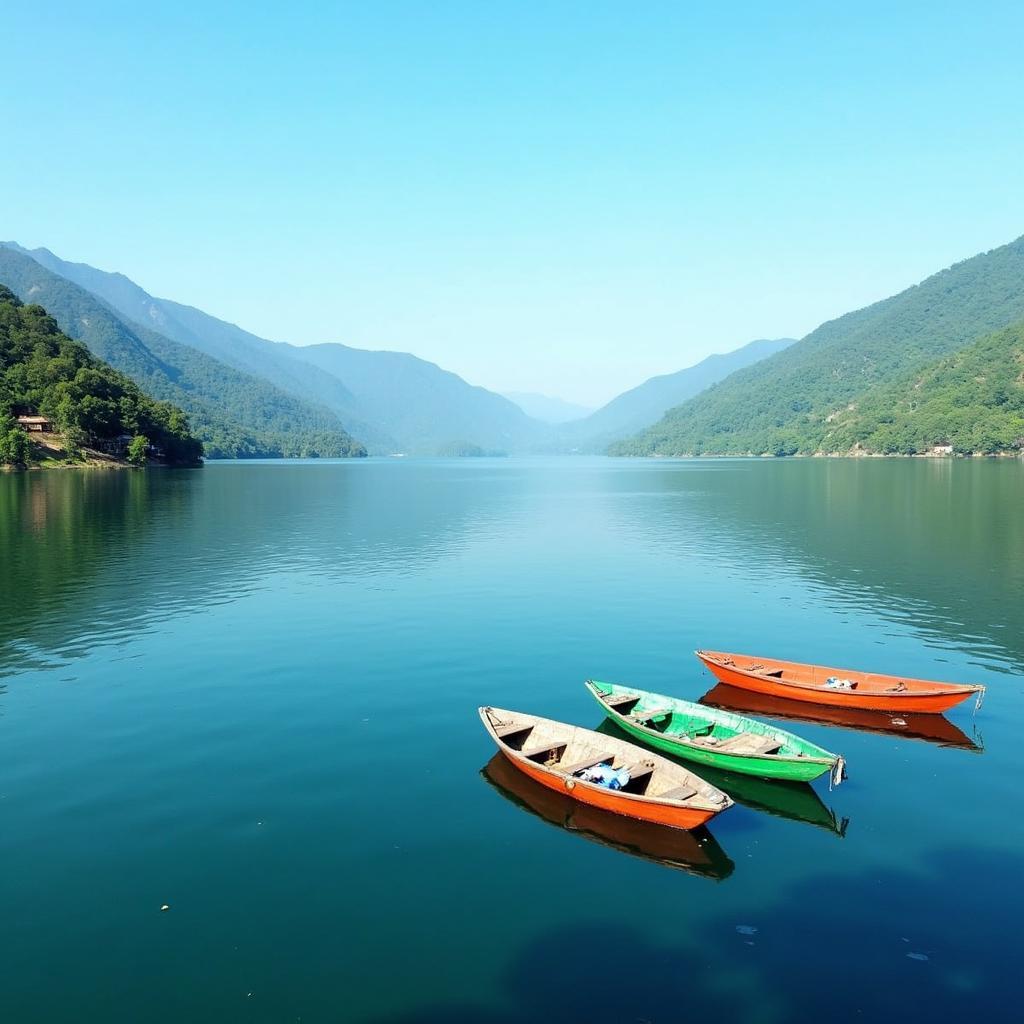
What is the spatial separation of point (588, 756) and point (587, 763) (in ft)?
3.18

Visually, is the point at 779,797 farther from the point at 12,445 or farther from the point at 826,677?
the point at 12,445

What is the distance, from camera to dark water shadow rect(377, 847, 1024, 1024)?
12805 millimetres

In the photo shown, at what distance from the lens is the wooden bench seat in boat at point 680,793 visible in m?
18.4

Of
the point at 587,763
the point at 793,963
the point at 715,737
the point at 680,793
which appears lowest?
the point at 793,963

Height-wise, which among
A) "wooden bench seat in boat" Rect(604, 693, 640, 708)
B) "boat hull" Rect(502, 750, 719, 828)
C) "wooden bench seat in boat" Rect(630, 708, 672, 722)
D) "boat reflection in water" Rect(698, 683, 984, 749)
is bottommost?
"boat reflection in water" Rect(698, 683, 984, 749)

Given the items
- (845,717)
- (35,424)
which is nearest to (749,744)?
(845,717)

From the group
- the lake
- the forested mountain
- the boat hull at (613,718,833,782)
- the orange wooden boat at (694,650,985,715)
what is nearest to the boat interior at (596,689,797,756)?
the boat hull at (613,718,833,782)

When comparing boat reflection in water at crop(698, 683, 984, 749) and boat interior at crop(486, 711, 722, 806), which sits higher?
boat interior at crop(486, 711, 722, 806)

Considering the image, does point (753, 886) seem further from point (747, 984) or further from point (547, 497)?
point (547, 497)

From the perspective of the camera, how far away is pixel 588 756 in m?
21.7

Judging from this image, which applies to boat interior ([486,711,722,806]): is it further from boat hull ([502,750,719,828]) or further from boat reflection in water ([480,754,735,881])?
boat reflection in water ([480,754,735,881])

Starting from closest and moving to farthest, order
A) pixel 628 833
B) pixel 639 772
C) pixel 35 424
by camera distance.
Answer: pixel 628 833
pixel 639 772
pixel 35 424

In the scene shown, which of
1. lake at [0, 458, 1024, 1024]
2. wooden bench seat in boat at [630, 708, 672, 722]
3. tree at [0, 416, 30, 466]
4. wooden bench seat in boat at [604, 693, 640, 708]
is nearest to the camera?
lake at [0, 458, 1024, 1024]

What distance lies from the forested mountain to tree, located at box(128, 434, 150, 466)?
29 cm
